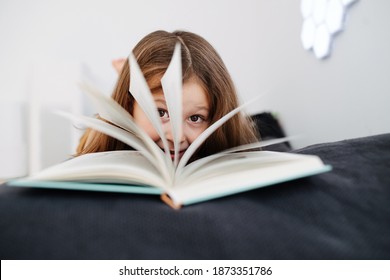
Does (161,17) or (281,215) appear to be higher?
(161,17)

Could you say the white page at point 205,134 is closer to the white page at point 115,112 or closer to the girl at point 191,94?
the white page at point 115,112

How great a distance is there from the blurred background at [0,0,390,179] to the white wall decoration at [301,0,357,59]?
0.20 feet

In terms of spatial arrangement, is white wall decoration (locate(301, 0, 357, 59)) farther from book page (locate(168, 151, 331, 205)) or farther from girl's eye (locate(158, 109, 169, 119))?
book page (locate(168, 151, 331, 205))

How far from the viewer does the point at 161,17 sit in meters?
1.80

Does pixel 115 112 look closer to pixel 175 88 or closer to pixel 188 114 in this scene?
pixel 175 88

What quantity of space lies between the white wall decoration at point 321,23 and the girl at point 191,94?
0.48m

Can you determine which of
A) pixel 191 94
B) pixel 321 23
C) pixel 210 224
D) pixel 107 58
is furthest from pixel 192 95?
pixel 107 58

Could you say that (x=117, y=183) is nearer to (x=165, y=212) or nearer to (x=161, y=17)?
(x=165, y=212)

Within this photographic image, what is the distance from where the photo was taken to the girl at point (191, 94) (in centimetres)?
72

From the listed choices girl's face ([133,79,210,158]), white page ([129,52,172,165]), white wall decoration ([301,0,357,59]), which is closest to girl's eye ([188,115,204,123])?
girl's face ([133,79,210,158])

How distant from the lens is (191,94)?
71cm

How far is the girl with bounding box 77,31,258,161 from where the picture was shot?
718 mm
